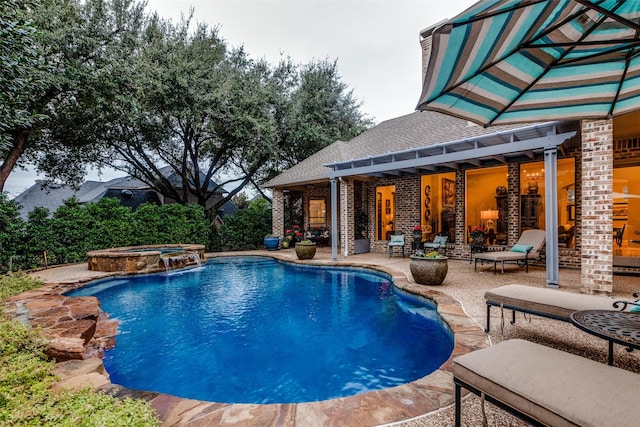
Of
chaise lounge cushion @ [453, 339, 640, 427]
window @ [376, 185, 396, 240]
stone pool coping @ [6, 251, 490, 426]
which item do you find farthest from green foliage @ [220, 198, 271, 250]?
chaise lounge cushion @ [453, 339, 640, 427]

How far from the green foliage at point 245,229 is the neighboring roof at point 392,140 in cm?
185

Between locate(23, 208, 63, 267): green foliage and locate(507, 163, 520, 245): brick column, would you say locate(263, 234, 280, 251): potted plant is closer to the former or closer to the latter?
locate(23, 208, 63, 267): green foliage

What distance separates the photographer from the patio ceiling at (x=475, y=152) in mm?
5852

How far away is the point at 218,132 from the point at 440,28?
40.9 feet

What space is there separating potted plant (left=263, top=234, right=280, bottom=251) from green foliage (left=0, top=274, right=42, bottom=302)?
315 inches

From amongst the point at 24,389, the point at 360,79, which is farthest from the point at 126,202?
the point at 24,389

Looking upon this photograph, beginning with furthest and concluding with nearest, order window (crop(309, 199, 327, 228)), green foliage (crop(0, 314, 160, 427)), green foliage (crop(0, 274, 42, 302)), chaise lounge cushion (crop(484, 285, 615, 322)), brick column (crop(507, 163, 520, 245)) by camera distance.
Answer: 1. window (crop(309, 199, 327, 228))
2. brick column (crop(507, 163, 520, 245))
3. green foliage (crop(0, 274, 42, 302))
4. chaise lounge cushion (crop(484, 285, 615, 322))
5. green foliage (crop(0, 314, 160, 427))

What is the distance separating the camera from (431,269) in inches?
238

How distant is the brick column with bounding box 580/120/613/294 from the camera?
5.06 m

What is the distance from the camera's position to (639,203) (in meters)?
7.52

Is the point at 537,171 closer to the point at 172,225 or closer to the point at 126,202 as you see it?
the point at 172,225

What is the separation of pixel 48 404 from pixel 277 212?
40.4 ft

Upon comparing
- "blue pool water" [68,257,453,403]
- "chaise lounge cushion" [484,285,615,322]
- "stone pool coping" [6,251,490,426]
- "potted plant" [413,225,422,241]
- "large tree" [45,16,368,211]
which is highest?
"large tree" [45,16,368,211]

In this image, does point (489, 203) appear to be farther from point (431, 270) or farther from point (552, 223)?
point (431, 270)
